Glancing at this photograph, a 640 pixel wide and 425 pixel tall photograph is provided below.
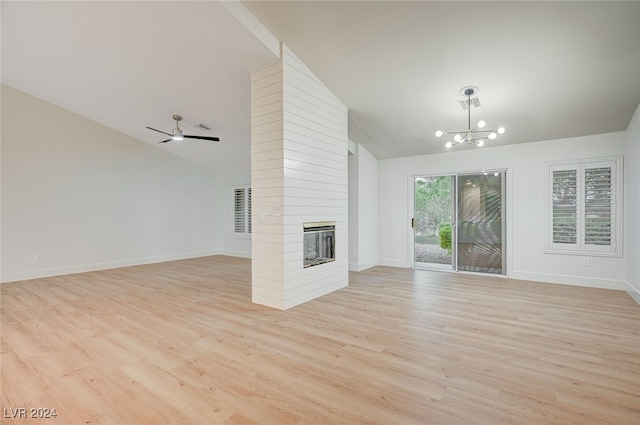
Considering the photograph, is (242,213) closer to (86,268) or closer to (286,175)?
(86,268)

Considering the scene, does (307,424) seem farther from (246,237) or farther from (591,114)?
(246,237)

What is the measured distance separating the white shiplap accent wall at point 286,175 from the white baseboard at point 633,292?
14.9 feet

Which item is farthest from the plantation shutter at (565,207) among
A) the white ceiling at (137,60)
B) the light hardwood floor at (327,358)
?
the white ceiling at (137,60)

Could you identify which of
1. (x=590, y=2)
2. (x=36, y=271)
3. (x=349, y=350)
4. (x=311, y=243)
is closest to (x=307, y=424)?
(x=349, y=350)

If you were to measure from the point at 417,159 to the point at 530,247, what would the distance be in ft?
9.48

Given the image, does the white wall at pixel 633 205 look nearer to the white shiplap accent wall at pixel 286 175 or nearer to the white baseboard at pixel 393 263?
the white baseboard at pixel 393 263

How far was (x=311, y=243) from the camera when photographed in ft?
14.8

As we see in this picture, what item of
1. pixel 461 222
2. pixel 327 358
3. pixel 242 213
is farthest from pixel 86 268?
pixel 461 222

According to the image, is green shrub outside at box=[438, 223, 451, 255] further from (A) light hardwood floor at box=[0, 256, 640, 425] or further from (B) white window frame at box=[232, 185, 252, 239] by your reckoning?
(B) white window frame at box=[232, 185, 252, 239]

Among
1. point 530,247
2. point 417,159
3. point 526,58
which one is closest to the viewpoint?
point 526,58

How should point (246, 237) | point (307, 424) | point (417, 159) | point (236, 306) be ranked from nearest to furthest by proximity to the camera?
point (307, 424) < point (236, 306) < point (417, 159) < point (246, 237)

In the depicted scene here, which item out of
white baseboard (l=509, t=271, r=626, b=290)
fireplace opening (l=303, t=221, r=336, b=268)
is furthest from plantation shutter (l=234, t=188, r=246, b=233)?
white baseboard (l=509, t=271, r=626, b=290)

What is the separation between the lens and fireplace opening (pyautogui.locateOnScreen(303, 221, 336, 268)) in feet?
14.5

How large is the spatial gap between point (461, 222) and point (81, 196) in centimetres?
845
